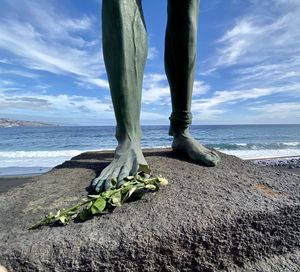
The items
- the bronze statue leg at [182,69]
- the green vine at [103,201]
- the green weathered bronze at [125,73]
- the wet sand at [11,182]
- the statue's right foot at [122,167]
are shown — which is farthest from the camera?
the wet sand at [11,182]

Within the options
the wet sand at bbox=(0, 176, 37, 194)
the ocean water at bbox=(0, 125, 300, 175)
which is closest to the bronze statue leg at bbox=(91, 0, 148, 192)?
the wet sand at bbox=(0, 176, 37, 194)

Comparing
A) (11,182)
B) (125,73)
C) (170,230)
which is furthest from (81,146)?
(170,230)

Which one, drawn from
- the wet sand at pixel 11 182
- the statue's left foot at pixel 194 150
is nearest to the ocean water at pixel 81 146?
the wet sand at pixel 11 182

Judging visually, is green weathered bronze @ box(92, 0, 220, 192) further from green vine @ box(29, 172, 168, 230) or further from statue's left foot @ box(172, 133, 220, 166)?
statue's left foot @ box(172, 133, 220, 166)

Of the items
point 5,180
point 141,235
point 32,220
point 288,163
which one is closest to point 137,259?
point 141,235

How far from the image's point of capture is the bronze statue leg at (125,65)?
1537 millimetres

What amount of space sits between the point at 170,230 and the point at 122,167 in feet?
1.40

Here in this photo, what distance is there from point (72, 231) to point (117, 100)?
72 centimetres

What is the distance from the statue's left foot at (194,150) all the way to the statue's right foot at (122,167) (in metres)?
0.47

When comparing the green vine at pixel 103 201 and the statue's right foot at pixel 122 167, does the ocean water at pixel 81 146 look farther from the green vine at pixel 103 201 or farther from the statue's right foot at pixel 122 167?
the green vine at pixel 103 201

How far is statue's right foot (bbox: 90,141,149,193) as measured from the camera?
1.34 meters

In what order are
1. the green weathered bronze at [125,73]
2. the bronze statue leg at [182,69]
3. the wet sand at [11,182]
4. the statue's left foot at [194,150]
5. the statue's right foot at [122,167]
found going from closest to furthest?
the statue's right foot at [122,167] → the green weathered bronze at [125,73] → the statue's left foot at [194,150] → the bronze statue leg at [182,69] → the wet sand at [11,182]

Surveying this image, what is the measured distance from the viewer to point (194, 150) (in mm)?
1977

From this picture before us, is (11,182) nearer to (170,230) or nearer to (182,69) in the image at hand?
(182,69)
